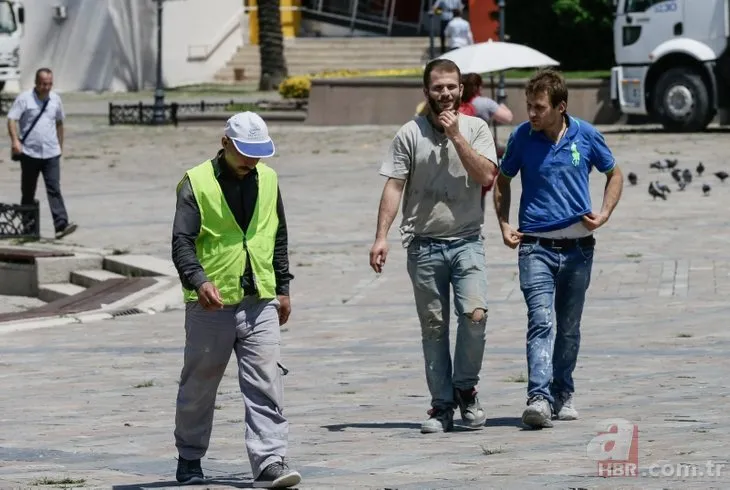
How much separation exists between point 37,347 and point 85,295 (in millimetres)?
3023

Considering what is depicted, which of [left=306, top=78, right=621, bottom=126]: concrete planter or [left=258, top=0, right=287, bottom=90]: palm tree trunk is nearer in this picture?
[left=306, top=78, right=621, bottom=126]: concrete planter

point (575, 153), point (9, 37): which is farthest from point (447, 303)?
point (9, 37)

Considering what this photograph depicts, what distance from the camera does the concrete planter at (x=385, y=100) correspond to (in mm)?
33562

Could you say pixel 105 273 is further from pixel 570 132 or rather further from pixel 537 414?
pixel 537 414

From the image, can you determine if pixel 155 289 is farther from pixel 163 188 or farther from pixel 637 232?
pixel 163 188

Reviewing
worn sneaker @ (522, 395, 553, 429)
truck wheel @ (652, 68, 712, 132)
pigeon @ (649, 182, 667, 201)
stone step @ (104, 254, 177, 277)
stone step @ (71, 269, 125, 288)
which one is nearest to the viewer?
worn sneaker @ (522, 395, 553, 429)

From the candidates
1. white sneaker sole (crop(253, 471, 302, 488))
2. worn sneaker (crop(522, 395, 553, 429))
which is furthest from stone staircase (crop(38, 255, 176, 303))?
white sneaker sole (crop(253, 471, 302, 488))

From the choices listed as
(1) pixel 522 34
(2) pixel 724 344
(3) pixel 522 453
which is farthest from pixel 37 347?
(1) pixel 522 34

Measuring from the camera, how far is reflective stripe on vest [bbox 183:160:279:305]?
7.73 metres

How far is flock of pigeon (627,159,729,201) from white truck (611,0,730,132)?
6.75m

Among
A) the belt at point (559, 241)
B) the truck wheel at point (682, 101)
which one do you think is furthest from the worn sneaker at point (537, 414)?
the truck wheel at point (682, 101)

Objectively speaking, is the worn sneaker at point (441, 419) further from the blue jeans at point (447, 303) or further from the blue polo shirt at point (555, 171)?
the blue polo shirt at point (555, 171)

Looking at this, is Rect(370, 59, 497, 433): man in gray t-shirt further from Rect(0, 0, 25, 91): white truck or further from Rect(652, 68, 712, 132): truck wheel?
Rect(0, 0, 25, 91): white truck

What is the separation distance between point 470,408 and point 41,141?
11.0m
